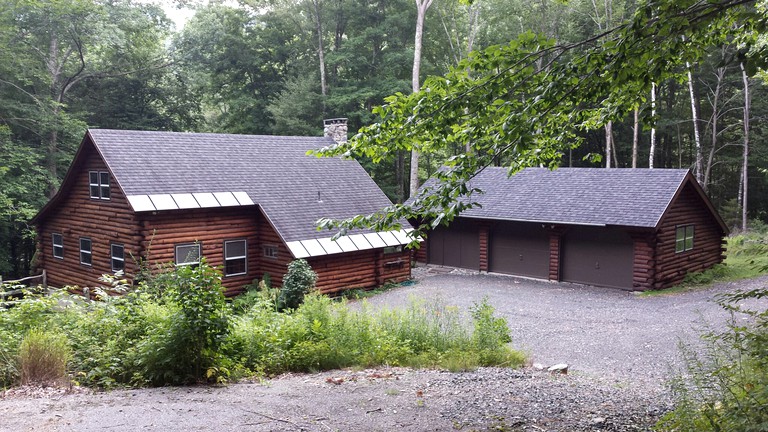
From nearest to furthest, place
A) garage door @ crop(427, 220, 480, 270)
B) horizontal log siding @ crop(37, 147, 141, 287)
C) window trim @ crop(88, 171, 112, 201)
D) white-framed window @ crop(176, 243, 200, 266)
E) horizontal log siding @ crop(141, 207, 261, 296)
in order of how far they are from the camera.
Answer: horizontal log siding @ crop(141, 207, 261, 296) < horizontal log siding @ crop(37, 147, 141, 287) < white-framed window @ crop(176, 243, 200, 266) < window trim @ crop(88, 171, 112, 201) < garage door @ crop(427, 220, 480, 270)

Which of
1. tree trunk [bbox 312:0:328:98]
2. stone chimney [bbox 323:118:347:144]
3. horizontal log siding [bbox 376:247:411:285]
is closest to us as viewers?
horizontal log siding [bbox 376:247:411:285]

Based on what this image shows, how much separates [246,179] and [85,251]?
615 centimetres

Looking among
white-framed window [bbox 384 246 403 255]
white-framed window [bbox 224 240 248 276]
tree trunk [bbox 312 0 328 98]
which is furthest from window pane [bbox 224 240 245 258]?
tree trunk [bbox 312 0 328 98]

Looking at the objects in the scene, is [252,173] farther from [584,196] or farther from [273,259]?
[584,196]

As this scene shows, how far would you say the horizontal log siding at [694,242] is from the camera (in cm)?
2036

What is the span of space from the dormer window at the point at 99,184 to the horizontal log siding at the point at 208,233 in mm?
2550

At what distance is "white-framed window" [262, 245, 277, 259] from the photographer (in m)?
20.3

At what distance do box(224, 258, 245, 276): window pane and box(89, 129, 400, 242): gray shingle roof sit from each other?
1.99 meters

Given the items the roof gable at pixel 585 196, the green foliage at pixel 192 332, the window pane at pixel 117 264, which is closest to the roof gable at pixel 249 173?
the window pane at pixel 117 264

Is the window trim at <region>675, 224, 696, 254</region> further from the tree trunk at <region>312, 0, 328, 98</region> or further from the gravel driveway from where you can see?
the tree trunk at <region>312, 0, 328, 98</region>

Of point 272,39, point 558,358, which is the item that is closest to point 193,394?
point 558,358

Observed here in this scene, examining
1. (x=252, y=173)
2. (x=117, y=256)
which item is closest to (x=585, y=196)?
(x=252, y=173)

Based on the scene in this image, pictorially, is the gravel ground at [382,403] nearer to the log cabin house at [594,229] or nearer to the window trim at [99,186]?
the log cabin house at [594,229]

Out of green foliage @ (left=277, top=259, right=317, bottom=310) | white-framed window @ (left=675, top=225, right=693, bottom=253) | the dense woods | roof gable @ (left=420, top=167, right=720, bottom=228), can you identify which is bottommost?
green foliage @ (left=277, top=259, right=317, bottom=310)
